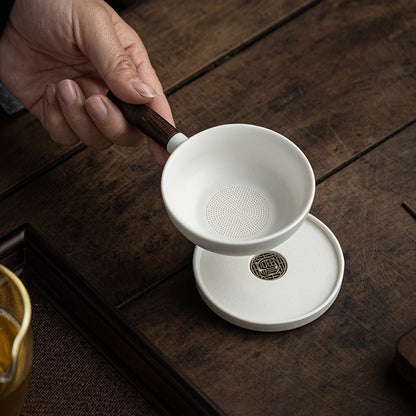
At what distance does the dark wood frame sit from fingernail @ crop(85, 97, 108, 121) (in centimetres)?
18

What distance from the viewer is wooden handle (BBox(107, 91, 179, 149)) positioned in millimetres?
717

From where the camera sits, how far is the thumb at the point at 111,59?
794 mm

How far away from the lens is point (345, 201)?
0.78 metres

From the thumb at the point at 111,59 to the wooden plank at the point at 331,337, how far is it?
0.25 metres

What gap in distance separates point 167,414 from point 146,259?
7.7 inches

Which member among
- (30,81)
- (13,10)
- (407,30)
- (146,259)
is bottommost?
(407,30)

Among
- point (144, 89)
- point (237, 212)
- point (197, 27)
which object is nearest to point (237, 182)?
point (237, 212)

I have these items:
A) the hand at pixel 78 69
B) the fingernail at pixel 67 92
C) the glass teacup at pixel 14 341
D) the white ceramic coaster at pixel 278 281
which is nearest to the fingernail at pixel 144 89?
the hand at pixel 78 69

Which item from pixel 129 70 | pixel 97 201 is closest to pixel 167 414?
pixel 97 201

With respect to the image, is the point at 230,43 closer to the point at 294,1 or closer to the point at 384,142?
the point at 294,1

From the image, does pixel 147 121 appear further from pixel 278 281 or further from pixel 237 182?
pixel 278 281

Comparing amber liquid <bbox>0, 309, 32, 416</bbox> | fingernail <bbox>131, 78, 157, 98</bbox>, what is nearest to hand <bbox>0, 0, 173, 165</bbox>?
fingernail <bbox>131, 78, 157, 98</bbox>

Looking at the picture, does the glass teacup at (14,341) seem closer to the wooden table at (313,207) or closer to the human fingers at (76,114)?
the wooden table at (313,207)

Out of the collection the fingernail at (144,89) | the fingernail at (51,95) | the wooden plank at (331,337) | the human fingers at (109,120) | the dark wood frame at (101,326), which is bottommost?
the wooden plank at (331,337)
